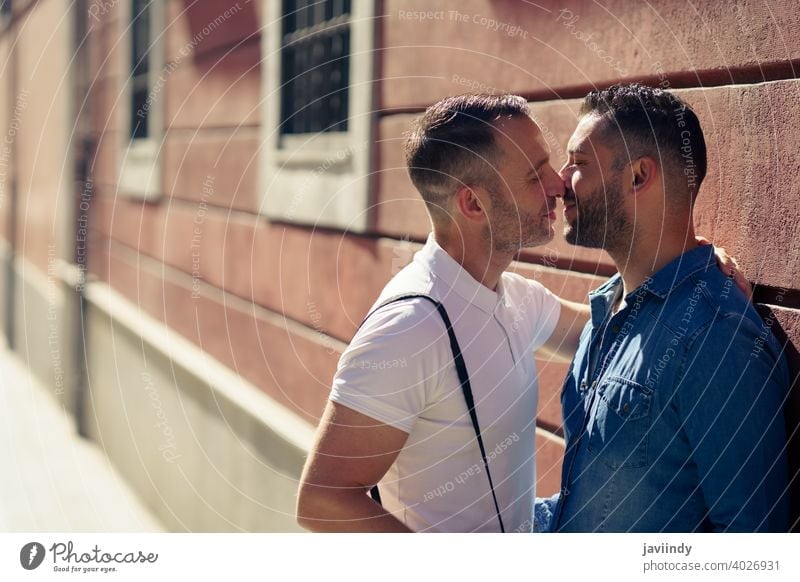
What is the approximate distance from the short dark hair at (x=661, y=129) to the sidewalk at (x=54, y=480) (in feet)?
12.5

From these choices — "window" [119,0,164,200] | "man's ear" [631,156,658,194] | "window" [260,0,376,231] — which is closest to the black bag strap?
"man's ear" [631,156,658,194]

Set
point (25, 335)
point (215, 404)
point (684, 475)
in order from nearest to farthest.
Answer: point (684, 475), point (215, 404), point (25, 335)

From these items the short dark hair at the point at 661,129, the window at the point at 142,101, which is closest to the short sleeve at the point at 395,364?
the short dark hair at the point at 661,129

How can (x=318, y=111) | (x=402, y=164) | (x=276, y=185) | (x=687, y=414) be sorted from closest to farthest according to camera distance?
1. (x=687, y=414)
2. (x=402, y=164)
3. (x=318, y=111)
4. (x=276, y=185)

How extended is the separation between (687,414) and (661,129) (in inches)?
24.6

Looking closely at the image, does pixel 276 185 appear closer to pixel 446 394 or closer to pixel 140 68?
pixel 446 394

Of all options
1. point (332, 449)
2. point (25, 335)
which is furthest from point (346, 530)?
point (25, 335)

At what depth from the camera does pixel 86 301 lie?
23.1ft

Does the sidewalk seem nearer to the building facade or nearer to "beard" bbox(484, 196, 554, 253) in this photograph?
the building facade

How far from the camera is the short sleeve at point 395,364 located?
1921 mm

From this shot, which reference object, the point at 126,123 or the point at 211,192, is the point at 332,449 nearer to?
the point at 211,192

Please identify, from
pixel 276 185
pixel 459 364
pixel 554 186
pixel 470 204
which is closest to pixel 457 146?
pixel 470 204

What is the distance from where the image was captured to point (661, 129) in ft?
6.59

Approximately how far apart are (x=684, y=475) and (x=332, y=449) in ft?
2.39
